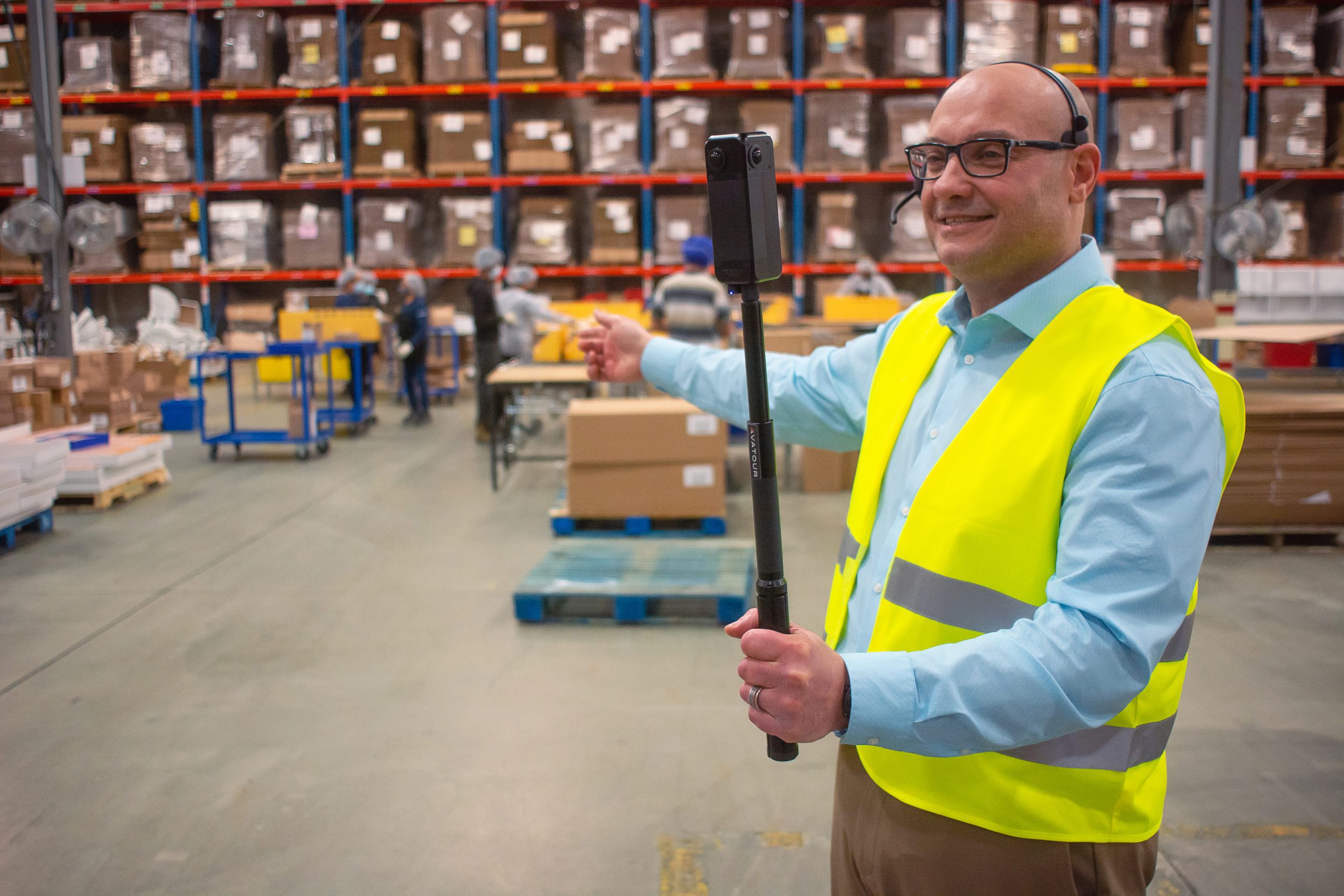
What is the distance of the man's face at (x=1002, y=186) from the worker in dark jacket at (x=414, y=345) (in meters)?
9.93

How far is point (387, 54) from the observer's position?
1390 cm

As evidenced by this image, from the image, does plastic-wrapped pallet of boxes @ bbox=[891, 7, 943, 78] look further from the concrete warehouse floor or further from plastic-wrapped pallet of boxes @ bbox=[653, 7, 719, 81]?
the concrete warehouse floor

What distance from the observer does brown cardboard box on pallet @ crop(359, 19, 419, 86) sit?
13.8 metres

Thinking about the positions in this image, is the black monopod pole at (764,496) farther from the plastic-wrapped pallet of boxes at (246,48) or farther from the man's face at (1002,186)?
the plastic-wrapped pallet of boxes at (246,48)

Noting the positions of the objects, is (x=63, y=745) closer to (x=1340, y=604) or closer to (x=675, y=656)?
(x=675, y=656)

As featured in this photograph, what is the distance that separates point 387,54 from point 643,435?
9933 mm

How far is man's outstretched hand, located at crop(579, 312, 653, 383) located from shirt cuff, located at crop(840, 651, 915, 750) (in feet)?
3.20

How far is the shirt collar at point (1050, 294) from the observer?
1.32 metres

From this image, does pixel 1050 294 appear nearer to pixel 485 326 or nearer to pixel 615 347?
pixel 615 347

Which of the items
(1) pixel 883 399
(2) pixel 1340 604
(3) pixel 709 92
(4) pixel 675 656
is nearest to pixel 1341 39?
(3) pixel 709 92

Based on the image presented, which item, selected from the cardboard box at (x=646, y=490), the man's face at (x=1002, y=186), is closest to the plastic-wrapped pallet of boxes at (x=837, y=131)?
the cardboard box at (x=646, y=490)

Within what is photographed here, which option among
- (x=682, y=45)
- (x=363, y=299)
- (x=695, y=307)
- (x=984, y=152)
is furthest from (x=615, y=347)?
(x=682, y=45)

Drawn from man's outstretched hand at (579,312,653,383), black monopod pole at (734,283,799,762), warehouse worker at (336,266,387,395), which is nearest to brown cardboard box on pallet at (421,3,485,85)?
warehouse worker at (336,266,387,395)

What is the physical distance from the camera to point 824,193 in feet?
46.4
